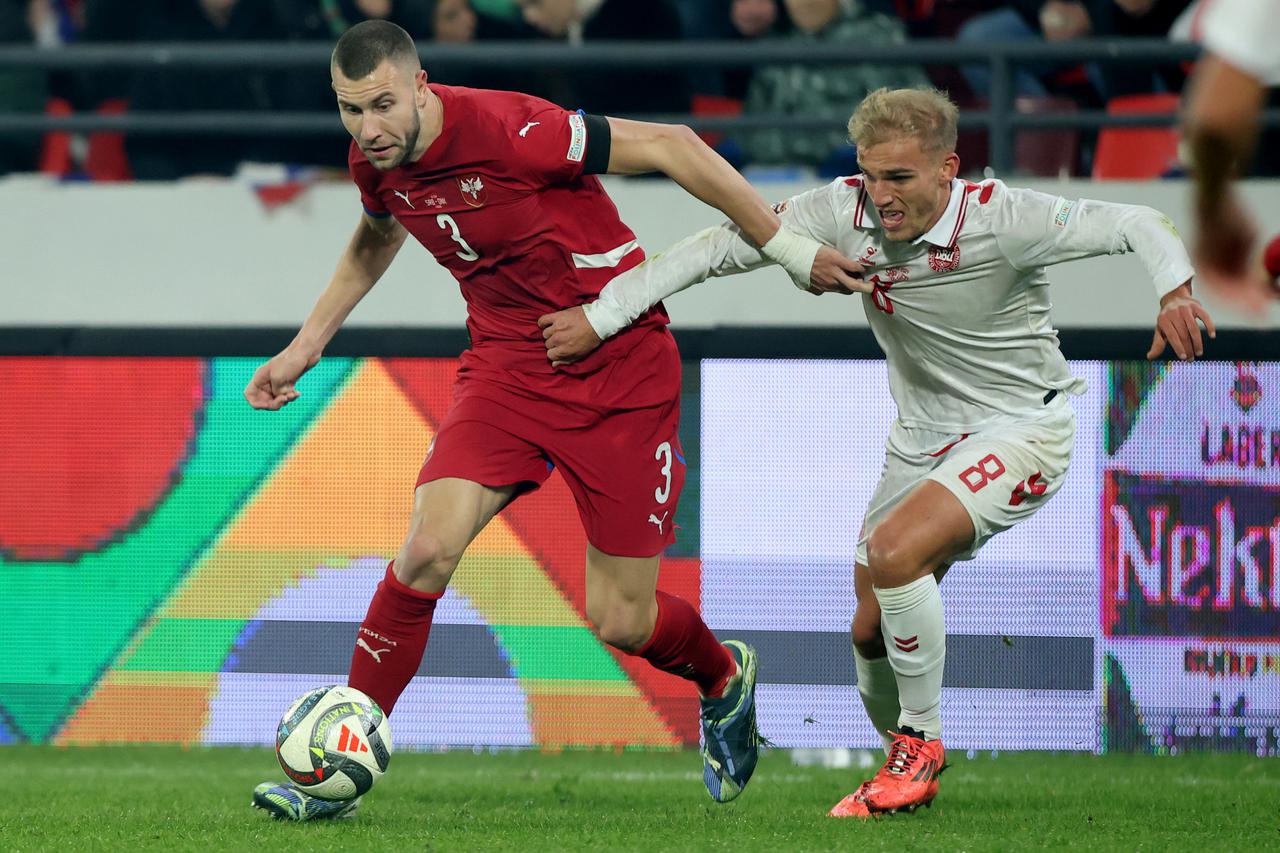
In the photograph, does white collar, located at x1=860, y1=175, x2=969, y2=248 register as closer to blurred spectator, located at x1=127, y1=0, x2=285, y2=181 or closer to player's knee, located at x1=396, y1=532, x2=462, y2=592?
player's knee, located at x1=396, y1=532, x2=462, y2=592

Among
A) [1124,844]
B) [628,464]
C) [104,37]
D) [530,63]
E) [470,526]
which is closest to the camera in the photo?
[1124,844]

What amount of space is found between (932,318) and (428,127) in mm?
1428

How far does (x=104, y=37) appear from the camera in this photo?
7895mm

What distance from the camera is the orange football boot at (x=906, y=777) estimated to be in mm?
4387

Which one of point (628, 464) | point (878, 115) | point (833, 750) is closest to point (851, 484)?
point (833, 750)

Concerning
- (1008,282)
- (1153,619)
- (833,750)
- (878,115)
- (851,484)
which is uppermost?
(878,115)

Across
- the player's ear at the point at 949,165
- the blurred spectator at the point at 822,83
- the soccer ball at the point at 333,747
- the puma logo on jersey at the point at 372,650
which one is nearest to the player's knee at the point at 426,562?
the puma logo on jersey at the point at 372,650

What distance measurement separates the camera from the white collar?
444 cm

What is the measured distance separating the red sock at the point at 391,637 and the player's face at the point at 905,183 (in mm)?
1519

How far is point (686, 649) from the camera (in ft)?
15.5

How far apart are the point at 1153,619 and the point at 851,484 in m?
1.10

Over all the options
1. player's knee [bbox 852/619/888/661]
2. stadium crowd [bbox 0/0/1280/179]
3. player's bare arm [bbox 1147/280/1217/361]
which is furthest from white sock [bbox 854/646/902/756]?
stadium crowd [bbox 0/0/1280/179]

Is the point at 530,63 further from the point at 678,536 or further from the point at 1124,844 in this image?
the point at 1124,844

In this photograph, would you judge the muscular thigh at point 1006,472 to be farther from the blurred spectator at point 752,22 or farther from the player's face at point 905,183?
the blurred spectator at point 752,22
